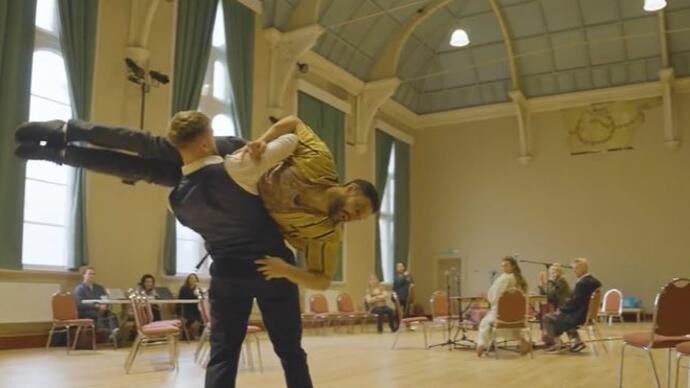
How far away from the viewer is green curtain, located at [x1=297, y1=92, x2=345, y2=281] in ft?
46.6

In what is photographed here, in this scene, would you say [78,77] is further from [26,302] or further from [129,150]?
[129,150]

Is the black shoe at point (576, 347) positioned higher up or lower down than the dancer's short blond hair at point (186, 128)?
lower down

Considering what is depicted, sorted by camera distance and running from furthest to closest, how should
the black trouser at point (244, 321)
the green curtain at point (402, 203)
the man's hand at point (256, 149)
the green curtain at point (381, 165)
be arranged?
the green curtain at point (402, 203), the green curtain at point (381, 165), the black trouser at point (244, 321), the man's hand at point (256, 149)

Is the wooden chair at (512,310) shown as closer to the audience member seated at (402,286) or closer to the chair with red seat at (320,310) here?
the chair with red seat at (320,310)

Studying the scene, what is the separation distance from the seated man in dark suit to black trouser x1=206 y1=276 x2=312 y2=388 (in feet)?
21.0

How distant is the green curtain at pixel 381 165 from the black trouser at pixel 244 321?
1422 centimetres

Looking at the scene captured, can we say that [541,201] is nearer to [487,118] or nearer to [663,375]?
[487,118]

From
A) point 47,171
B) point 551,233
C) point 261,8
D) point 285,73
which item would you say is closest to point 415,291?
point 551,233

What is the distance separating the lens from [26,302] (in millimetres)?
8297

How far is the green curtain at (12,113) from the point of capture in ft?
26.4

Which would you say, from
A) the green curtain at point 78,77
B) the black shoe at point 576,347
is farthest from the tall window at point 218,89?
the black shoe at point 576,347

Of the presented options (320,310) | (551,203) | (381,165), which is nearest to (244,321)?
(320,310)

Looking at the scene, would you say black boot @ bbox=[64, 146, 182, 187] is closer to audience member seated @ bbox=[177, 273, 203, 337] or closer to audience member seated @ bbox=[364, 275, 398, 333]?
audience member seated @ bbox=[177, 273, 203, 337]

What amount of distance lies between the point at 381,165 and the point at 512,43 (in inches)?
181
